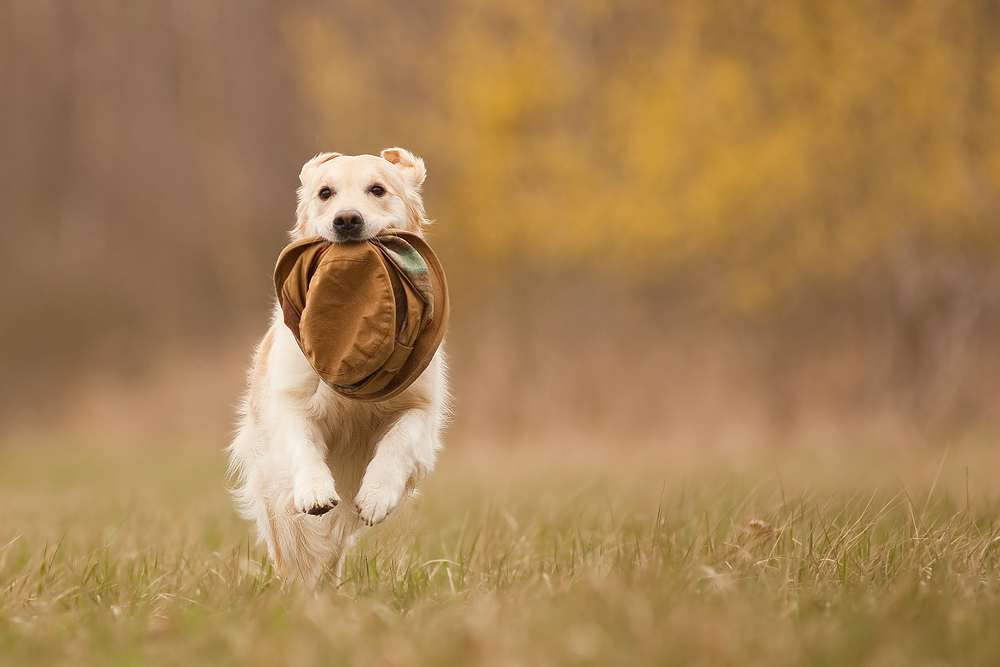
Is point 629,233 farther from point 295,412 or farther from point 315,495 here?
point 315,495

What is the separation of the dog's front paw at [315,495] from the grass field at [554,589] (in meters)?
0.26

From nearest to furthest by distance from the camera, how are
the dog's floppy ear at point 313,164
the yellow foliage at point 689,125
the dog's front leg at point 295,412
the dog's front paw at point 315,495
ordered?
1. the dog's front paw at point 315,495
2. the dog's front leg at point 295,412
3. the dog's floppy ear at point 313,164
4. the yellow foliage at point 689,125

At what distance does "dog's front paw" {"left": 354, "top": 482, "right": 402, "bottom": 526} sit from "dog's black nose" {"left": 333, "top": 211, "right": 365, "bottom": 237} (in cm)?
84

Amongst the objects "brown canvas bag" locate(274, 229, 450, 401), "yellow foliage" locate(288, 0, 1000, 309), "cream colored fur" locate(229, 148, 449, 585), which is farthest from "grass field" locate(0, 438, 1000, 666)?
"yellow foliage" locate(288, 0, 1000, 309)

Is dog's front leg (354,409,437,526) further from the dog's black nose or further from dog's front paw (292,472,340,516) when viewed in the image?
the dog's black nose

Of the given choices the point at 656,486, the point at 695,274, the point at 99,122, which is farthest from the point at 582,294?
the point at 99,122

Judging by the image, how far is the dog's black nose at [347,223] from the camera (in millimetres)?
3377

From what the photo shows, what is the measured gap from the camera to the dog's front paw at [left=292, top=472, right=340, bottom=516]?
10.2 ft

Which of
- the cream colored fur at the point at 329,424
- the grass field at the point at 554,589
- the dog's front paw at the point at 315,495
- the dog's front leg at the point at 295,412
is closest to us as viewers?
the grass field at the point at 554,589

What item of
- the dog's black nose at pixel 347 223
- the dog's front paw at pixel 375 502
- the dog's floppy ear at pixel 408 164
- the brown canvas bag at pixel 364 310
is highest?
the dog's floppy ear at pixel 408 164

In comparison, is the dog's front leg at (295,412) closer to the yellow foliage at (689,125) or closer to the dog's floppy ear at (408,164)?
the dog's floppy ear at (408,164)

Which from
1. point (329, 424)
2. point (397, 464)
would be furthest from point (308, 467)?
point (329, 424)

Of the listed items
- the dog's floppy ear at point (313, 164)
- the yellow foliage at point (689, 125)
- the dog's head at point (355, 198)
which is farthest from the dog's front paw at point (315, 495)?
the yellow foliage at point (689, 125)

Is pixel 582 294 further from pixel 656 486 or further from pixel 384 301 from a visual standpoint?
pixel 384 301
